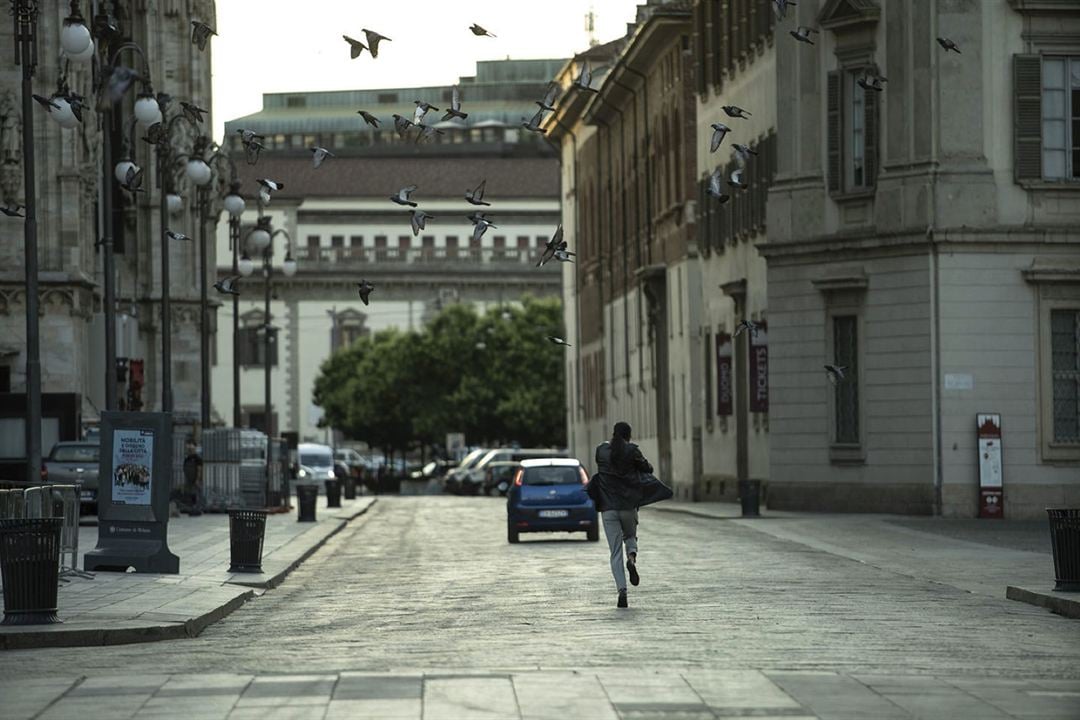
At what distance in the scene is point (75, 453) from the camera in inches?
2032

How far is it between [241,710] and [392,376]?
112m

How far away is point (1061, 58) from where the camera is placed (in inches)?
1897

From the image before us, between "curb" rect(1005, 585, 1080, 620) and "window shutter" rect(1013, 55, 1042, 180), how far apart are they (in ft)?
76.4

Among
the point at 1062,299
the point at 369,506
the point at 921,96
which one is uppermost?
the point at 921,96

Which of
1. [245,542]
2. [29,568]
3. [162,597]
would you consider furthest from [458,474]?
[29,568]

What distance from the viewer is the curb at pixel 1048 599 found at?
2295cm

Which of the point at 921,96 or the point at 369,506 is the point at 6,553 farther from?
the point at 369,506

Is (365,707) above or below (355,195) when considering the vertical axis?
below

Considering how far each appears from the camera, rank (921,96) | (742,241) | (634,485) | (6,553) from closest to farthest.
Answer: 1. (6,553)
2. (634,485)
3. (921,96)
4. (742,241)

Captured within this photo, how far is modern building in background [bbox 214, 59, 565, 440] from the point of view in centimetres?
15000

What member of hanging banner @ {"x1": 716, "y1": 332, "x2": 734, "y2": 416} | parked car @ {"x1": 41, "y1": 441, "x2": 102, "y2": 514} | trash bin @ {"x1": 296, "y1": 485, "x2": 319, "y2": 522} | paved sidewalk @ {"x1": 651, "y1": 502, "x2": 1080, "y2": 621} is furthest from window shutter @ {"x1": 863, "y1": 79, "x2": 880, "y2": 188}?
parked car @ {"x1": 41, "y1": 441, "x2": 102, "y2": 514}

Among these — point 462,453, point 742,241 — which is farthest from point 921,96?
point 462,453

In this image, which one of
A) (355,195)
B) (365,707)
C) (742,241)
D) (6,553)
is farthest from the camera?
(355,195)

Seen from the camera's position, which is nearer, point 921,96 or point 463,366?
point 921,96
